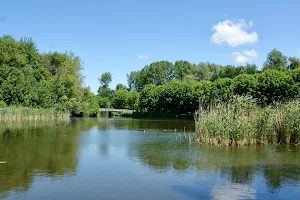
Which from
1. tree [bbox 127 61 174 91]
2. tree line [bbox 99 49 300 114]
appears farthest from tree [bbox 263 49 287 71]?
tree [bbox 127 61 174 91]

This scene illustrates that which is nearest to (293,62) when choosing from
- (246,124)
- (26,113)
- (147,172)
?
(26,113)

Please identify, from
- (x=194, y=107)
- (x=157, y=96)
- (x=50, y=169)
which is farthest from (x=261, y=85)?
(x=50, y=169)

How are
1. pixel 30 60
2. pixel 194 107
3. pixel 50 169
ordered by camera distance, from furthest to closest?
pixel 194 107
pixel 30 60
pixel 50 169

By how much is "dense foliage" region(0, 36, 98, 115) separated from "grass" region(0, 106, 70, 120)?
3580 millimetres

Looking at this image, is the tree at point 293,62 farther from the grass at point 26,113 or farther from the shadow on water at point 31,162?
the shadow on water at point 31,162

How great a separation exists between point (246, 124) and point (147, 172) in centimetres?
865

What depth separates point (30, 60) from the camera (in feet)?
206

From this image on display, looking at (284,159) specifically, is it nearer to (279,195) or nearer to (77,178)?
(279,195)

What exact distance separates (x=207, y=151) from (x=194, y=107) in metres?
57.0

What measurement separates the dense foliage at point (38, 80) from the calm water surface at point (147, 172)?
33.9 meters

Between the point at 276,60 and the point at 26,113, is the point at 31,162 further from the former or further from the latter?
the point at 276,60

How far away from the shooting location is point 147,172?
13000 mm

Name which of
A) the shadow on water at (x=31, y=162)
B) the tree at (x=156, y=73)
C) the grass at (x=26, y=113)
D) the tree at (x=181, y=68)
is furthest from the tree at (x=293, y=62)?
the shadow on water at (x=31, y=162)

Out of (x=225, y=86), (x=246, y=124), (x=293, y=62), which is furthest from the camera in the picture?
(x=293, y=62)
